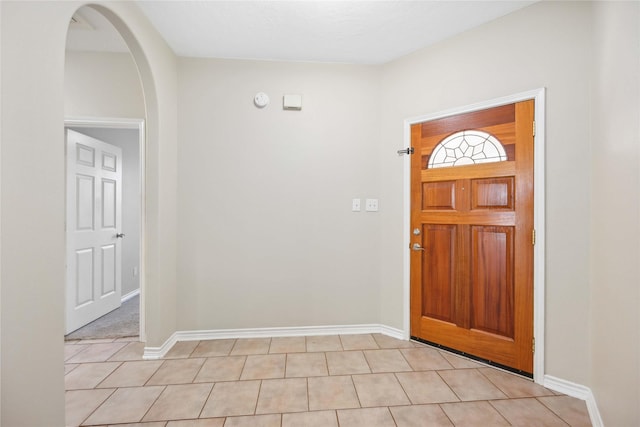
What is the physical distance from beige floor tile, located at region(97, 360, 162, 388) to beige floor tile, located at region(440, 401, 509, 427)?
1975 mm

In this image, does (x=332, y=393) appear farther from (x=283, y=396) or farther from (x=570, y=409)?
(x=570, y=409)

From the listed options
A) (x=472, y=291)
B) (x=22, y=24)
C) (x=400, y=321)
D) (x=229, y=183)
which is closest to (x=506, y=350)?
(x=472, y=291)

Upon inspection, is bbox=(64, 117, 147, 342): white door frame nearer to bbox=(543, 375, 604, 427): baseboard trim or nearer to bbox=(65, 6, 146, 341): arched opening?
bbox=(65, 6, 146, 341): arched opening

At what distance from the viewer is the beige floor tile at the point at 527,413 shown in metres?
1.73

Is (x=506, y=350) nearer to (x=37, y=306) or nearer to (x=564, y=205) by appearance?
(x=564, y=205)

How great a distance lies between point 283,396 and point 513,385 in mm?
1517

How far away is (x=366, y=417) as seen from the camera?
5.79 ft

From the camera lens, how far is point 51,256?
1.33m

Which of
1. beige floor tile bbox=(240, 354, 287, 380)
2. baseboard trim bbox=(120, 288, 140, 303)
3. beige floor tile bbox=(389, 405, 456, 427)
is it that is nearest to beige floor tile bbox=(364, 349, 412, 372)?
beige floor tile bbox=(389, 405, 456, 427)

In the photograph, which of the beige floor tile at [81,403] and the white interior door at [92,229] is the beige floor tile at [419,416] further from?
the white interior door at [92,229]

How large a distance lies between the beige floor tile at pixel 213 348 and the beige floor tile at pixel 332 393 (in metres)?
0.86

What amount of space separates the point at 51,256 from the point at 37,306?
204 millimetres

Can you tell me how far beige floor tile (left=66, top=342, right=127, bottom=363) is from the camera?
244 cm

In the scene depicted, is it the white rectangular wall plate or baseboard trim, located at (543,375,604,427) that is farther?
the white rectangular wall plate
